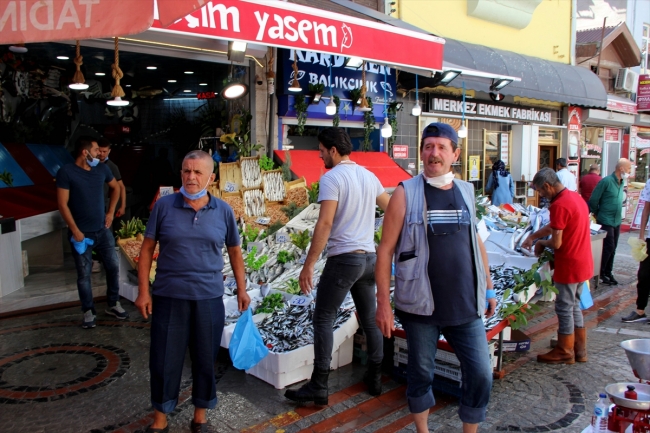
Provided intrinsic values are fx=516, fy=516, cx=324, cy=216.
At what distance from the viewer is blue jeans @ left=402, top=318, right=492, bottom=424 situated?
309 cm

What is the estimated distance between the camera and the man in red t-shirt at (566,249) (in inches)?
185

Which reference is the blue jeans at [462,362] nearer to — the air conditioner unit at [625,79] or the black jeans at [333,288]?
the black jeans at [333,288]

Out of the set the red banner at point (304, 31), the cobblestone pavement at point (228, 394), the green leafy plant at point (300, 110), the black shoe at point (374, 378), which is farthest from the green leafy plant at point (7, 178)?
the black shoe at point (374, 378)

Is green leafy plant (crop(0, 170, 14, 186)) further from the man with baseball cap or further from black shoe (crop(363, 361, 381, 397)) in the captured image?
the man with baseball cap

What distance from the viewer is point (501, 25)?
1416 cm

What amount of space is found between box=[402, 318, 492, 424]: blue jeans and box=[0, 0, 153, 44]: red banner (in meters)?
2.23

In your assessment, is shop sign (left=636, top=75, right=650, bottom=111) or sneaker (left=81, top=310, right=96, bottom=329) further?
shop sign (left=636, top=75, right=650, bottom=111)

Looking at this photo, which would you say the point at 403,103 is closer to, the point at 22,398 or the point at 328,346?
the point at 328,346

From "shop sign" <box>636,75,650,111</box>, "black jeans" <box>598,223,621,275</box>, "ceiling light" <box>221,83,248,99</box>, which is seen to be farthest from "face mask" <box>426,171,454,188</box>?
"shop sign" <box>636,75,650,111</box>

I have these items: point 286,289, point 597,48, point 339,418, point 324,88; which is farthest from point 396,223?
point 597,48

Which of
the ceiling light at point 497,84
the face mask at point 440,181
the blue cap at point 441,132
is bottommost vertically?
A: the face mask at point 440,181

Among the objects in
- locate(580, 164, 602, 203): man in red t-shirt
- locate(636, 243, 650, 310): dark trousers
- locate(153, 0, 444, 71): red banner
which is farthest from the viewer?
locate(580, 164, 602, 203): man in red t-shirt

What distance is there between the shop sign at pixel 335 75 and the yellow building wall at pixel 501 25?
190cm

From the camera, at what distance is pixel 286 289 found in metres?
5.46
